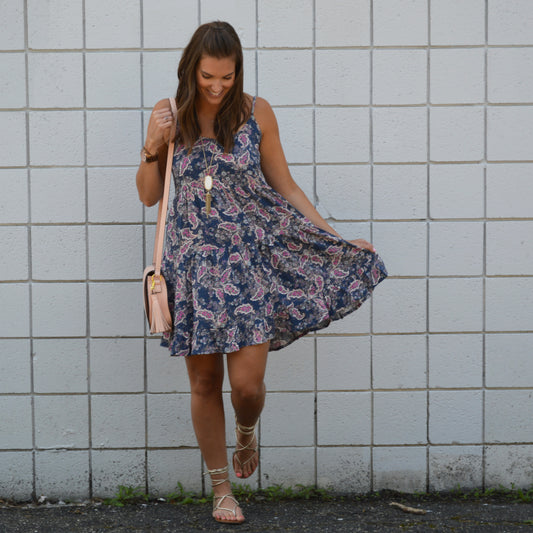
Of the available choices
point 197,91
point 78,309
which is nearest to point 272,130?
point 197,91

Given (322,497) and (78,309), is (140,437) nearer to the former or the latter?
(78,309)

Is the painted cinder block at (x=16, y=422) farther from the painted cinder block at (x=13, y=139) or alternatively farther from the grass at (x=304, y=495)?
the painted cinder block at (x=13, y=139)

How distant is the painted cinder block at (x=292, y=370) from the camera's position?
12.2ft

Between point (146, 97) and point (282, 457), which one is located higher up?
point (146, 97)

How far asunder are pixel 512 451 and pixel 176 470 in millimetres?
1657

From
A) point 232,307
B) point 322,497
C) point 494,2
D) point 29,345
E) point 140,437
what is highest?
point 494,2

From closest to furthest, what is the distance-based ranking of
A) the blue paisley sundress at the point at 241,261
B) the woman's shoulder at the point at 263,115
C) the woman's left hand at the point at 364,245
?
the blue paisley sundress at the point at 241,261
the woman's shoulder at the point at 263,115
the woman's left hand at the point at 364,245

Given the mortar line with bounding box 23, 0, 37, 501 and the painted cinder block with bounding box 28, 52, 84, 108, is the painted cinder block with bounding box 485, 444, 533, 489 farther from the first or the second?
the painted cinder block with bounding box 28, 52, 84, 108

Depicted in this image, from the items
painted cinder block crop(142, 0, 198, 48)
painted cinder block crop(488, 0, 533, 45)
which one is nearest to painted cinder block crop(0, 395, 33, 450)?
painted cinder block crop(142, 0, 198, 48)

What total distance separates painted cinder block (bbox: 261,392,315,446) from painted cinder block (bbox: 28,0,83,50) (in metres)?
1.96

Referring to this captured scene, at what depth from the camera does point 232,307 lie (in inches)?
119

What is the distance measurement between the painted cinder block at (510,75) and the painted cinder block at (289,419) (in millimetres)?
1716

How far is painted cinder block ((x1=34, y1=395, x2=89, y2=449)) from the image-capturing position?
A: 12.2 ft

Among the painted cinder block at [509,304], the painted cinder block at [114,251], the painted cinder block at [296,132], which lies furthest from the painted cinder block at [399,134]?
the painted cinder block at [114,251]
